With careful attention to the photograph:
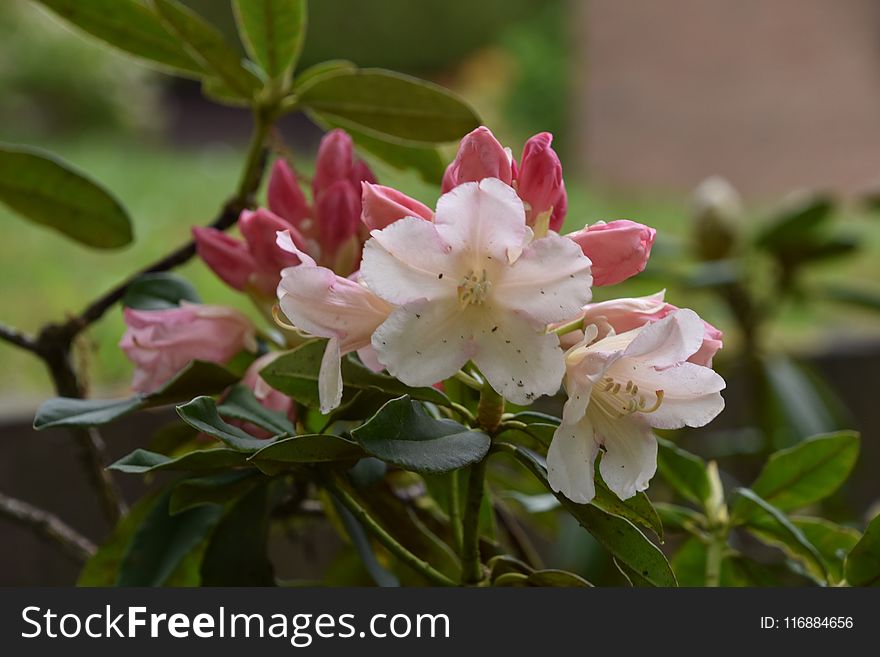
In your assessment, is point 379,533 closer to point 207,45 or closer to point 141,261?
point 207,45

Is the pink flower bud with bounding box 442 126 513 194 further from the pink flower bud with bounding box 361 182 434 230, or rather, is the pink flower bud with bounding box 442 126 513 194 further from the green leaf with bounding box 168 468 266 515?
the green leaf with bounding box 168 468 266 515

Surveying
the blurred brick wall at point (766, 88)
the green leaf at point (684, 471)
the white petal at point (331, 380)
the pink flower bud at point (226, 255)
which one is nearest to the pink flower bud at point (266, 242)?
the pink flower bud at point (226, 255)

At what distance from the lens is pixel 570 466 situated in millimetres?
357

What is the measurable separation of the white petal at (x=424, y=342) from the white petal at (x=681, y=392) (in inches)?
2.5

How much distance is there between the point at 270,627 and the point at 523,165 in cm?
20

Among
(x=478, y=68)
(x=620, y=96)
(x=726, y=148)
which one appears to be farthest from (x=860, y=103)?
(x=478, y=68)

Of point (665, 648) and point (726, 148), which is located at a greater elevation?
point (726, 148)

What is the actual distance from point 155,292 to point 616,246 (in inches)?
10.5

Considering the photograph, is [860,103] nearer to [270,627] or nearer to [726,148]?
[726,148]

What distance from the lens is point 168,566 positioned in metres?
0.46

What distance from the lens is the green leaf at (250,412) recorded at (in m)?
0.43

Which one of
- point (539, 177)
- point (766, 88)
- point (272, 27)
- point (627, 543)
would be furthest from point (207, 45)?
point (766, 88)

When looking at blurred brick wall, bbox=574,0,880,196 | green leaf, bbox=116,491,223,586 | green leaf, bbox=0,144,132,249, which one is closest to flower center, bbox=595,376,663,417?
green leaf, bbox=116,491,223,586

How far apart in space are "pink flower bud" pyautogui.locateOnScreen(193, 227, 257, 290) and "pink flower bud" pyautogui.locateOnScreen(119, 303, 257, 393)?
18mm
